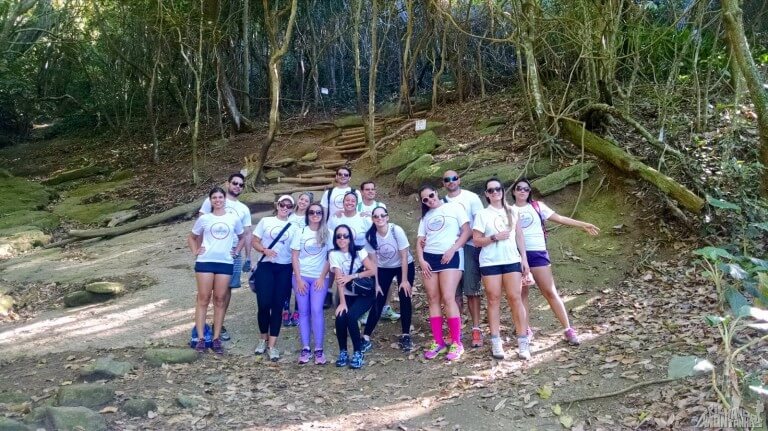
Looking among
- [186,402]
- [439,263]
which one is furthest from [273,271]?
[439,263]

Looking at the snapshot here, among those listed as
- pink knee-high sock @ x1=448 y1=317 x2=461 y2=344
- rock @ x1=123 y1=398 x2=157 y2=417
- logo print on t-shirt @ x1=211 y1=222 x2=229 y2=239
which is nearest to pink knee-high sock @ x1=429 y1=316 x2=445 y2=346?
pink knee-high sock @ x1=448 y1=317 x2=461 y2=344

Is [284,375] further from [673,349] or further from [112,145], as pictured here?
[112,145]

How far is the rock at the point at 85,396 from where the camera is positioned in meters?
4.20

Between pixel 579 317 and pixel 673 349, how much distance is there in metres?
1.27

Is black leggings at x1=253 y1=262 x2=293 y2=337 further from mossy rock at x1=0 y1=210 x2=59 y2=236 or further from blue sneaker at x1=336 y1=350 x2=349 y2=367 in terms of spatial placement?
mossy rock at x1=0 y1=210 x2=59 y2=236

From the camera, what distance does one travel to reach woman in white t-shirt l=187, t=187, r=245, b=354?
Result: 5270mm

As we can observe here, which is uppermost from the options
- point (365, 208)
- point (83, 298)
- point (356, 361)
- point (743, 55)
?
point (743, 55)

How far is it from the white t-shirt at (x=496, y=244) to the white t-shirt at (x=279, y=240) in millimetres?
1691

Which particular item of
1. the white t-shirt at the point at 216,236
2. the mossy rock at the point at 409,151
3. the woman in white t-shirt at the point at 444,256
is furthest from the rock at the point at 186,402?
the mossy rock at the point at 409,151

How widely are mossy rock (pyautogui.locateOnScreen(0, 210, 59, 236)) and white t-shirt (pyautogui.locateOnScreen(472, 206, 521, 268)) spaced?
995cm

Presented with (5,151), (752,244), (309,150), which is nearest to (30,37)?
(5,151)

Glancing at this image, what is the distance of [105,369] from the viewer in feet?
15.8

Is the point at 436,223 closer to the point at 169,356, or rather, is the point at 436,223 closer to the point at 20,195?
the point at 169,356

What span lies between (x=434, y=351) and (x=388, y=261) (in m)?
0.89
